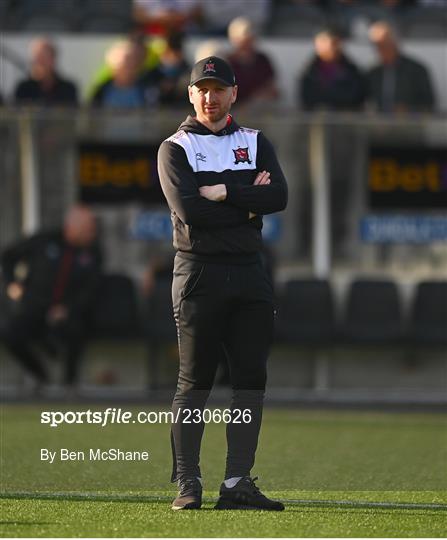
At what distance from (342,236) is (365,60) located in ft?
5.80

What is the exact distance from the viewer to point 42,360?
14.7 metres

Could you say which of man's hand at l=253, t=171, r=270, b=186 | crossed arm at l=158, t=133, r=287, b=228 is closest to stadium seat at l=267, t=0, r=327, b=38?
man's hand at l=253, t=171, r=270, b=186

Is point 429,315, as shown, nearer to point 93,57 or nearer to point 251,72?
point 251,72

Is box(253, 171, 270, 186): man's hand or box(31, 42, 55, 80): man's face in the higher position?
box(31, 42, 55, 80): man's face

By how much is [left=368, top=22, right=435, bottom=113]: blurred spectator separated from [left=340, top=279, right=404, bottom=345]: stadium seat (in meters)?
1.70

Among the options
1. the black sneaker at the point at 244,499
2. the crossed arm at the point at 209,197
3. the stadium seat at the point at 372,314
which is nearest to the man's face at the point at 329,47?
the stadium seat at the point at 372,314

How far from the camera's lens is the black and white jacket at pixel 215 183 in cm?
647

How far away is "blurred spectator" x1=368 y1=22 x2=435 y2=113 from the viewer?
47.0ft

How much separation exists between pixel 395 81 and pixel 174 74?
83.1 inches

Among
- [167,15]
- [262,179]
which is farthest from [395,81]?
[262,179]

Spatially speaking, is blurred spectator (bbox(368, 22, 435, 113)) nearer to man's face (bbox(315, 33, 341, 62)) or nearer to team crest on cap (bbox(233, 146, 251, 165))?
man's face (bbox(315, 33, 341, 62))

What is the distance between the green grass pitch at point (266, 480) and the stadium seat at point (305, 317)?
1.44 m

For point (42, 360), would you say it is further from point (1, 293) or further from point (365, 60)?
point (365, 60)

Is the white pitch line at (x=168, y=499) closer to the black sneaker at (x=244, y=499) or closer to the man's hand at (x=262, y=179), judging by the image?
the black sneaker at (x=244, y=499)
